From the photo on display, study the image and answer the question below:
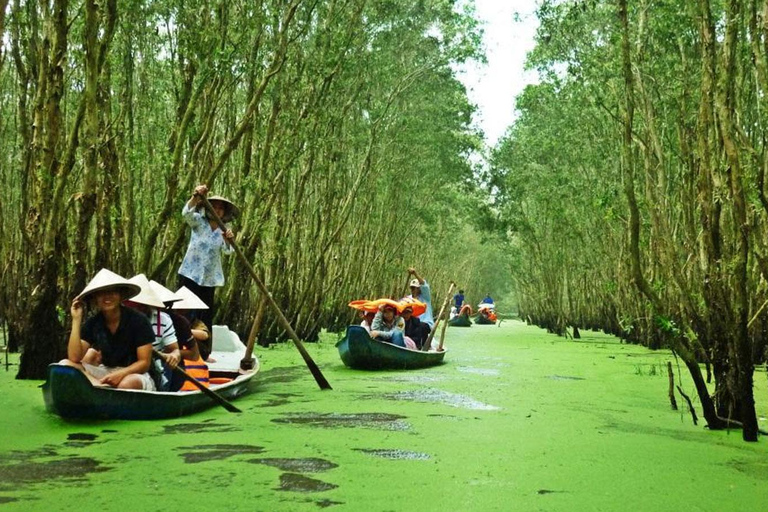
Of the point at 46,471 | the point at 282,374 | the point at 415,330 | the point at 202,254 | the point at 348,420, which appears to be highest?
the point at 202,254

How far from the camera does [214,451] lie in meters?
5.17

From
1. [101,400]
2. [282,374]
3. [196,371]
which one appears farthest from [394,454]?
[282,374]

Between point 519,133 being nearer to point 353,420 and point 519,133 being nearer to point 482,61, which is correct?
point 482,61

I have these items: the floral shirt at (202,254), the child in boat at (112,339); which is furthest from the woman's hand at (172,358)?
the floral shirt at (202,254)

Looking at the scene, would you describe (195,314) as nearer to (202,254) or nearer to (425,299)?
(202,254)

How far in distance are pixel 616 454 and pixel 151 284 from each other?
138 inches

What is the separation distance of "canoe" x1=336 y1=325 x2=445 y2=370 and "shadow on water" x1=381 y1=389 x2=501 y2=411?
1.69 m

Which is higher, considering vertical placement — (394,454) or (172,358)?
(172,358)

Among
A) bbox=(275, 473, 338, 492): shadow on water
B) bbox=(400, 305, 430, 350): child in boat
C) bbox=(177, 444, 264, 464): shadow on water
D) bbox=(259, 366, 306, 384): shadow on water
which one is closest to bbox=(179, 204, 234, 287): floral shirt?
bbox=(259, 366, 306, 384): shadow on water

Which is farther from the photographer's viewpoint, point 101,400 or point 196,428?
point 196,428

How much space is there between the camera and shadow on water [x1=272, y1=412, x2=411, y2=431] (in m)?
A: 6.33

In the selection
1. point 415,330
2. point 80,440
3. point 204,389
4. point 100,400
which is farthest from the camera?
point 415,330

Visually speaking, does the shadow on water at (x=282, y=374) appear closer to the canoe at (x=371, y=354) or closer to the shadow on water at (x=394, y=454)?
the canoe at (x=371, y=354)

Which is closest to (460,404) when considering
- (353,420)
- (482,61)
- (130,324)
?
(353,420)
